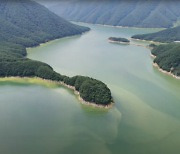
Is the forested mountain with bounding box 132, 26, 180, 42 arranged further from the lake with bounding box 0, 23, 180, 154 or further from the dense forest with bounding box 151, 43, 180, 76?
the lake with bounding box 0, 23, 180, 154

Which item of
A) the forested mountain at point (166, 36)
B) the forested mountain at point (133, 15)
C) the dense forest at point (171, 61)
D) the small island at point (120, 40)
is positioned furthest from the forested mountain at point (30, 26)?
the dense forest at point (171, 61)

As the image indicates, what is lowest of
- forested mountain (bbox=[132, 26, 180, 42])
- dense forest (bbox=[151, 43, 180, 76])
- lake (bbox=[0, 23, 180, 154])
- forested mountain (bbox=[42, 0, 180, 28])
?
lake (bbox=[0, 23, 180, 154])

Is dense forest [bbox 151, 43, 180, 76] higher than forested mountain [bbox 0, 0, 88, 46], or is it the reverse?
forested mountain [bbox 0, 0, 88, 46]

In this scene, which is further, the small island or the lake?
the small island

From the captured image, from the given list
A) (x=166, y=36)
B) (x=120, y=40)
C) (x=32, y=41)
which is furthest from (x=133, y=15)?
(x=32, y=41)

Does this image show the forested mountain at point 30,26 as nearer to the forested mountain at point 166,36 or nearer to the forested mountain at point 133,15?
the forested mountain at point 133,15

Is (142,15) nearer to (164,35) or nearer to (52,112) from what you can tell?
(164,35)

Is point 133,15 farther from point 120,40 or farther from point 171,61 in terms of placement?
point 171,61

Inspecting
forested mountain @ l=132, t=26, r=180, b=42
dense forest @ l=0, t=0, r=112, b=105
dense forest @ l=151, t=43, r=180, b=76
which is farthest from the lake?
forested mountain @ l=132, t=26, r=180, b=42
